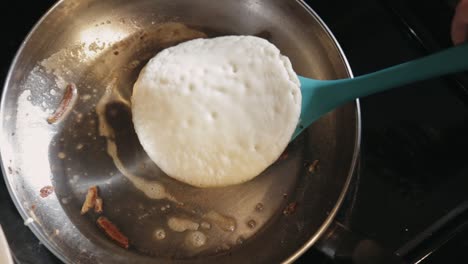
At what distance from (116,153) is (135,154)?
36 mm

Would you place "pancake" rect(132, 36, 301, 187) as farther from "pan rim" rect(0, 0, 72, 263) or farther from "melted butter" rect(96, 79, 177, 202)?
"pan rim" rect(0, 0, 72, 263)

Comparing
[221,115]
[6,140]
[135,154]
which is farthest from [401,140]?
[6,140]

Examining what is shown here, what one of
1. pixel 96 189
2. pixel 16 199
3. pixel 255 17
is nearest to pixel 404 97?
pixel 255 17

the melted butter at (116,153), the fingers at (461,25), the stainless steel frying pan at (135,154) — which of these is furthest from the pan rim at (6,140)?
the fingers at (461,25)

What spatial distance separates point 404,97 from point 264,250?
1.38 feet

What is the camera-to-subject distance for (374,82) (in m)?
0.72

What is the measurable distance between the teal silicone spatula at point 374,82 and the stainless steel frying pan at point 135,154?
0.28ft

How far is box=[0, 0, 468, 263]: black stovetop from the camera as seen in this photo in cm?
79

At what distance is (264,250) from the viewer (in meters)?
0.78

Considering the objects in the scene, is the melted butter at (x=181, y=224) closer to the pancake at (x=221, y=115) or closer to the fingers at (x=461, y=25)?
the pancake at (x=221, y=115)

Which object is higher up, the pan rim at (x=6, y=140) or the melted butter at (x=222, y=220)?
the pan rim at (x=6, y=140)

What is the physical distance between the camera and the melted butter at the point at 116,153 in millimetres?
811

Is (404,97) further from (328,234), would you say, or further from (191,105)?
(191,105)

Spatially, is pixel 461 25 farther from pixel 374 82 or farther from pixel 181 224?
pixel 181 224
